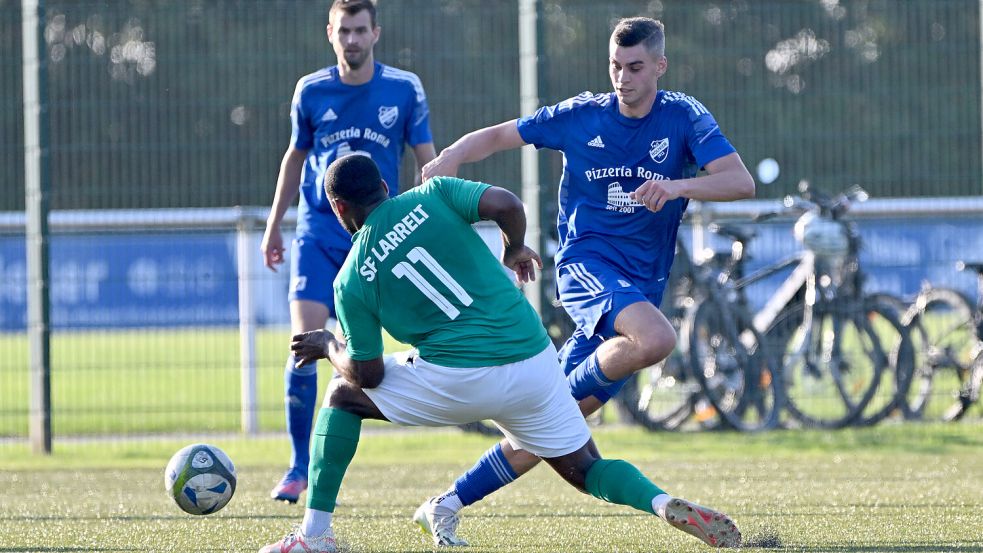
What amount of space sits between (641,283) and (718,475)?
7.43 feet

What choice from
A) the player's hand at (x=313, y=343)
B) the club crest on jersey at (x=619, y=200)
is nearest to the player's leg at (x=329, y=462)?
the player's hand at (x=313, y=343)

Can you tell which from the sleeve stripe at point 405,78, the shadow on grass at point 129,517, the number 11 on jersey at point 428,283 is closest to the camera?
the number 11 on jersey at point 428,283

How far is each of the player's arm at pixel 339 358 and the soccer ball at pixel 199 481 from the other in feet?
2.95

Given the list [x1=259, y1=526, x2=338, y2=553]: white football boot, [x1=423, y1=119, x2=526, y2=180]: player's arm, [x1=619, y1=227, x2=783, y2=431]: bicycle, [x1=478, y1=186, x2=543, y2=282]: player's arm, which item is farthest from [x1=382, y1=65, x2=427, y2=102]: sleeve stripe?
[x1=619, y1=227, x2=783, y2=431]: bicycle

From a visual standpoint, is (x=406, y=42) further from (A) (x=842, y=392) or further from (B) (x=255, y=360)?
(A) (x=842, y=392)

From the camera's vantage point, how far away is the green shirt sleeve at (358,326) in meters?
5.12

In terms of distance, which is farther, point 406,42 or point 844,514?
point 406,42

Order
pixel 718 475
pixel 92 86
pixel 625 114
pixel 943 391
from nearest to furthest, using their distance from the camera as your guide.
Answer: pixel 625 114 < pixel 718 475 < pixel 92 86 < pixel 943 391

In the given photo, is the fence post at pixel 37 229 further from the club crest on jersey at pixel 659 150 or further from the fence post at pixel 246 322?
the club crest on jersey at pixel 659 150

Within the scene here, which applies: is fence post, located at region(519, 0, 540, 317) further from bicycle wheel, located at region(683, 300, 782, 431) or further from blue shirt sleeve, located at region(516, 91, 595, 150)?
blue shirt sleeve, located at region(516, 91, 595, 150)

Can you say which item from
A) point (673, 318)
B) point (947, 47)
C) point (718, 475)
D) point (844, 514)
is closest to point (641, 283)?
point (844, 514)

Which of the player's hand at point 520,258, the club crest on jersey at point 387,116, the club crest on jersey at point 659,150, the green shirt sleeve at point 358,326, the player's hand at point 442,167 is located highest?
the club crest on jersey at point 387,116

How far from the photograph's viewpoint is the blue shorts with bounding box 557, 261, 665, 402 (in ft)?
20.5

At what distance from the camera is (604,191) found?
6422mm
